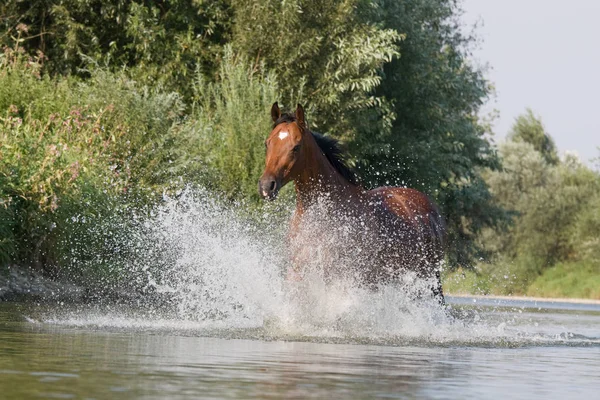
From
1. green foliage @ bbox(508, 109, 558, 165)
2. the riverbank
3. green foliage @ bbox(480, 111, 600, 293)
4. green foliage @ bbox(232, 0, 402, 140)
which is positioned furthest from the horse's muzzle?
green foliage @ bbox(508, 109, 558, 165)

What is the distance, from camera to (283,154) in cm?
1148

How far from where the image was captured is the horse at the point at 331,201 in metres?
11.4

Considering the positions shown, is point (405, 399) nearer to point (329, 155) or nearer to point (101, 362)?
point (101, 362)

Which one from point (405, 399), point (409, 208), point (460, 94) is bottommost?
point (405, 399)

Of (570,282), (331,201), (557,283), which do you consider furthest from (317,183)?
(557,283)

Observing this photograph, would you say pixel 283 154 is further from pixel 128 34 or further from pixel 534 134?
pixel 534 134

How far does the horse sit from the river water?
0.57m

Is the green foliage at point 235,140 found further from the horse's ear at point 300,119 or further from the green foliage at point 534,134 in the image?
the green foliage at point 534,134

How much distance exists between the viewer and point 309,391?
6.09m

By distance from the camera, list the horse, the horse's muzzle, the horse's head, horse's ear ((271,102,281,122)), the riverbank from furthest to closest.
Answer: the riverbank, horse's ear ((271,102,281,122)), the horse, the horse's head, the horse's muzzle

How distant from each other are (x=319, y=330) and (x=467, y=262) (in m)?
27.6

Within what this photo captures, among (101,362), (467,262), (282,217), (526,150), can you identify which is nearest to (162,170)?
(282,217)

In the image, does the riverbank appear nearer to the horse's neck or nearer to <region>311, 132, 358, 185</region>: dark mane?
<region>311, 132, 358, 185</region>: dark mane

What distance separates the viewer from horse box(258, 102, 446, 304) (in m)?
11.4
